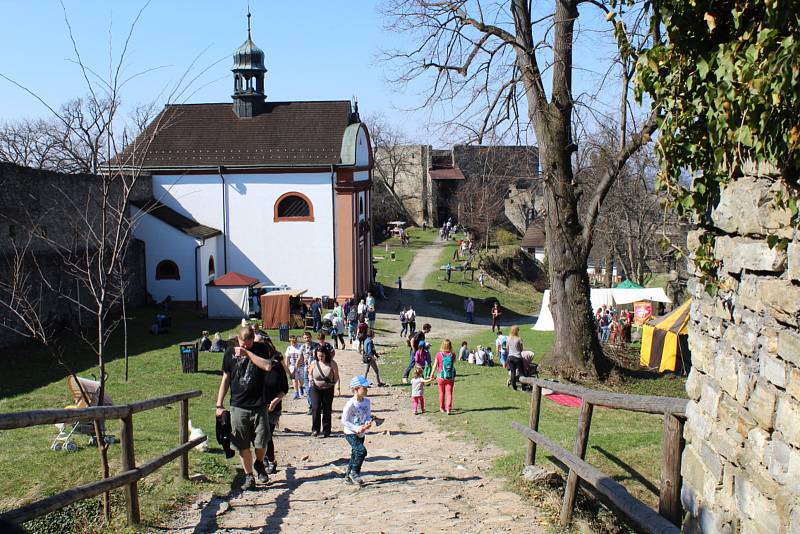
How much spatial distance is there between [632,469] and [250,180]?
30.0 meters

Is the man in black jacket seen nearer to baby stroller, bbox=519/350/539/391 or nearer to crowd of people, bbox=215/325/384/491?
crowd of people, bbox=215/325/384/491

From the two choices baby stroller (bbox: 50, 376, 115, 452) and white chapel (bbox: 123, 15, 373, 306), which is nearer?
baby stroller (bbox: 50, 376, 115, 452)

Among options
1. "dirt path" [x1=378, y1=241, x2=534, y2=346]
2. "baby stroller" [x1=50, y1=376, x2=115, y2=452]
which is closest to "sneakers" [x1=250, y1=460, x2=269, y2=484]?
"baby stroller" [x1=50, y1=376, x2=115, y2=452]

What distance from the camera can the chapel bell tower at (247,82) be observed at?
39.0 meters

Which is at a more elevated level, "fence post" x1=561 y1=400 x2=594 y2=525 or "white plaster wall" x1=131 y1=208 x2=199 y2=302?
"white plaster wall" x1=131 y1=208 x2=199 y2=302

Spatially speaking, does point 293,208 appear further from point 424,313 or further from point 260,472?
point 260,472

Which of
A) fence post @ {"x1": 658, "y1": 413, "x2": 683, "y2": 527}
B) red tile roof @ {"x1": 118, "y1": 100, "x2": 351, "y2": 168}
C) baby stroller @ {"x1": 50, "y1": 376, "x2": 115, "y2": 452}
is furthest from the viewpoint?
red tile roof @ {"x1": 118, "y1": 100, "x2": 351, "y2": 168}

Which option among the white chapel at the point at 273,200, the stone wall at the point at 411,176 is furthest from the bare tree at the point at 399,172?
the white chapel at the point at 273,200

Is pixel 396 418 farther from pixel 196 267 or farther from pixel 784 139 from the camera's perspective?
pixel 196 267

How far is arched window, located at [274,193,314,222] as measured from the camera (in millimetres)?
36469

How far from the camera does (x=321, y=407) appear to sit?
39.3 feet

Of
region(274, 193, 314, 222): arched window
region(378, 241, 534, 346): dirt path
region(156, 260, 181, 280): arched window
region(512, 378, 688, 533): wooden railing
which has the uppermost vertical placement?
region(274, 193, 314, 222): arched window

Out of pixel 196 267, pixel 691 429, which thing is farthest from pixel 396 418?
pixel 196 267

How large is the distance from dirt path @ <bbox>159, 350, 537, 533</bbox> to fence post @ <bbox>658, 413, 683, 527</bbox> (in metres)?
1.59
